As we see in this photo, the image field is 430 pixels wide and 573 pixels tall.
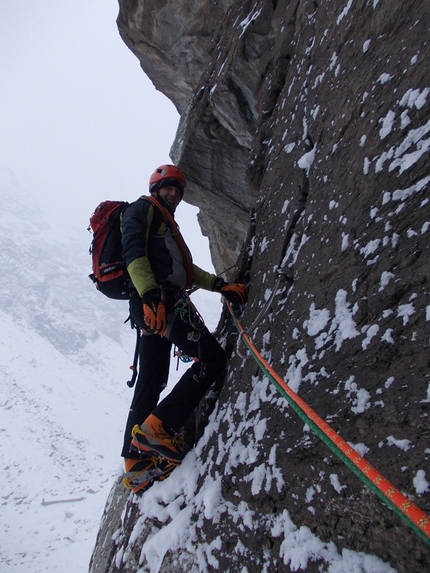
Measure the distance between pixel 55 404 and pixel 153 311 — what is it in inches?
2459

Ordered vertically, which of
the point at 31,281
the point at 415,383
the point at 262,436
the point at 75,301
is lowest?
the point at 415,383

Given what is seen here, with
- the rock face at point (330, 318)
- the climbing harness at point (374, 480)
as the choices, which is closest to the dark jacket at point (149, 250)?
the rock face at point (330, 318)

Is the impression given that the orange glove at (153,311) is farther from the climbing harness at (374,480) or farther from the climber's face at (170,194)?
the climbing harness at (374,480)

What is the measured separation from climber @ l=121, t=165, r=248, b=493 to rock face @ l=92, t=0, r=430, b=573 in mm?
236

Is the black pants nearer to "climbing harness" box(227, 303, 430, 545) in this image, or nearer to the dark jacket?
the dark jacket

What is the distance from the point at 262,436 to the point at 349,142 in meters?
1.91

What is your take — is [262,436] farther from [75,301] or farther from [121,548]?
[75,301]

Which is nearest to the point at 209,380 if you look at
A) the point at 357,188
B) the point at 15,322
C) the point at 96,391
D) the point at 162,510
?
the point at 162,510

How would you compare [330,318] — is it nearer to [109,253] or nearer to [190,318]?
[190,318]

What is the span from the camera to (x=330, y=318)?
2164 mm

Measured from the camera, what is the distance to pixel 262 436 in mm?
2375

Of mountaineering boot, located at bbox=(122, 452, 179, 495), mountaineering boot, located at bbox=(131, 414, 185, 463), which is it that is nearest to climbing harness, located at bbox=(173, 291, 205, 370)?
mountaineering boot, located at bbox=(131, 414, 185, 463)

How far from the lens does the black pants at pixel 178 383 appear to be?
3.19m

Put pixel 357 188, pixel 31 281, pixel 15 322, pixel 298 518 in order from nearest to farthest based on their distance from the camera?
pixel 298 518, pixel 357 188, pixel 15 322, pixel 31 281
